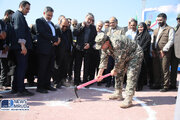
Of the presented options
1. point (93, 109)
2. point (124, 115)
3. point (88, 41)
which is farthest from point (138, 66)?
point (88, 41)

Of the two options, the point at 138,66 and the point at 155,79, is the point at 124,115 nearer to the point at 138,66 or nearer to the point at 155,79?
the point at 138,66

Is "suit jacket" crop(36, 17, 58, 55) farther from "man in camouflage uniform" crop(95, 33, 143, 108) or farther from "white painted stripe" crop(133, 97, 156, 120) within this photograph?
"white painted stripe" crop(133, 97, 156, 120)

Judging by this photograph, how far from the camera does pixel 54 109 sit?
3312mm

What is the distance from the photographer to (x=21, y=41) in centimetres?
380

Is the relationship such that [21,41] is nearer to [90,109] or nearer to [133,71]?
[90,109]

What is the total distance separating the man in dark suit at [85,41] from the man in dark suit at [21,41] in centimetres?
165

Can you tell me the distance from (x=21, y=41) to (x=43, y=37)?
715mm

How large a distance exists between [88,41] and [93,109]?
2536 millimetres

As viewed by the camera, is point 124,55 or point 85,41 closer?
point 124,55

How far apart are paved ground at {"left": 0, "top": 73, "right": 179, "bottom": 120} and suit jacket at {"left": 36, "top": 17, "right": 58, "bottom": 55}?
1.29 metres

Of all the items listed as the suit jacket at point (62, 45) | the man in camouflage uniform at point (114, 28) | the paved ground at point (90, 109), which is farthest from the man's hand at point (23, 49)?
the man in camouflage uniform at point (114, 28)

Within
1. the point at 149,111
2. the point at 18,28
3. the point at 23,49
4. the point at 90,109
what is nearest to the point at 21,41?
the point at 23,49

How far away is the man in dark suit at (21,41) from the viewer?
3.80m

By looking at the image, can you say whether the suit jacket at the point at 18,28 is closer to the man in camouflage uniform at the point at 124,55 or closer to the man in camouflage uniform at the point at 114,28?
the man in camouflage uniform at the point at 124,55
